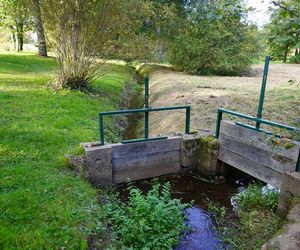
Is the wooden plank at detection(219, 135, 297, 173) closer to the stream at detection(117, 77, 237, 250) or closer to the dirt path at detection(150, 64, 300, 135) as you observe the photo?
the stream at detection(117, 77, 237, 250)

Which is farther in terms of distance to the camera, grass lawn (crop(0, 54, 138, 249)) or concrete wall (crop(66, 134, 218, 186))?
concrete wall (crop(66, 134, 218, 186))

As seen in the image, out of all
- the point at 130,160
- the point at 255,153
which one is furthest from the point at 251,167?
the point at 130,160

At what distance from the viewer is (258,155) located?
5676mm

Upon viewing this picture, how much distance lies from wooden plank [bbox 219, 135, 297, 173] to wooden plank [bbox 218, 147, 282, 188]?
70mm

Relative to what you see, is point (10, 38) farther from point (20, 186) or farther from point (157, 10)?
point (20, 186)

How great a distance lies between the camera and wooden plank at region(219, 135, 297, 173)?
16.9 ft

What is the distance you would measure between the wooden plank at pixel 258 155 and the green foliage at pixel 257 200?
514 mm

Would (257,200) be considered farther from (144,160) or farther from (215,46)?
(215,46)

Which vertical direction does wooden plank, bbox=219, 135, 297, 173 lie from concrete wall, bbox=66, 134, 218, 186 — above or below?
above

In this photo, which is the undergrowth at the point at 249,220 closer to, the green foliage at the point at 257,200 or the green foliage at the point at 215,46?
the green foliage at the point at 257,200

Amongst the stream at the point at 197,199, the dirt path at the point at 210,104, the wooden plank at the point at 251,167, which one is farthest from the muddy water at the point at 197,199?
the dirt path at the point at 210,104

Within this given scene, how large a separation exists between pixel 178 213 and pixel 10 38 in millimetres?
35871

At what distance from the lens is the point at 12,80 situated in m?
12.8

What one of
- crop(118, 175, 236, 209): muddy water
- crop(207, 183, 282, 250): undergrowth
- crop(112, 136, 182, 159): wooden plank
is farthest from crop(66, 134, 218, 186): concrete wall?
crop(207, 183, 282, 250): undergrowth
